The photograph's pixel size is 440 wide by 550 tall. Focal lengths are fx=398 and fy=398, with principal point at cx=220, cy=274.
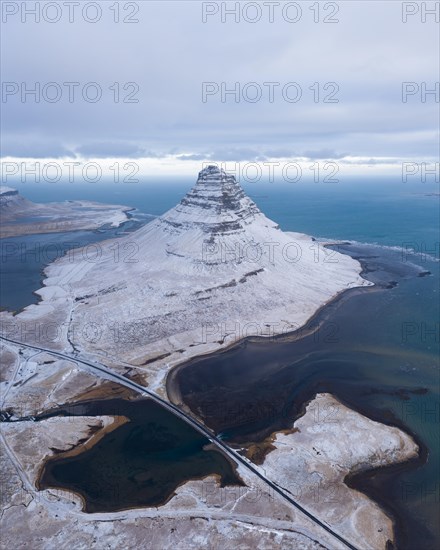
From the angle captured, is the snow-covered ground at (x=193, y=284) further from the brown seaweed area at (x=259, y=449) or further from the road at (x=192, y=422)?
the brown seaweed area at (x=259, y=449)

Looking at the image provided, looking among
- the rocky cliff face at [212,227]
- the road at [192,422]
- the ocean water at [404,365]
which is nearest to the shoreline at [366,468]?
the ocean water at [404,365]

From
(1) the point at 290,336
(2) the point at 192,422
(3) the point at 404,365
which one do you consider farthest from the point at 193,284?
(3) the point at 404,365

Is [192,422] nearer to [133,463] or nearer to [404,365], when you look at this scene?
[133,463]

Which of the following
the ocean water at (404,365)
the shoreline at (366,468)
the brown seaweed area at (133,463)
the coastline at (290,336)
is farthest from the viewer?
the coastline at (290,336)

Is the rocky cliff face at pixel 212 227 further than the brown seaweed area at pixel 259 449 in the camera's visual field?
Yes

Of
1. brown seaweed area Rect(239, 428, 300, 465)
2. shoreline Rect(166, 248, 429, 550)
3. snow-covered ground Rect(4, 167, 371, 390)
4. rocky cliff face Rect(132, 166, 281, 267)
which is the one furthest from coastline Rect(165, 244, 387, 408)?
rocky cliff face Rect(132, 166, 281, 267)

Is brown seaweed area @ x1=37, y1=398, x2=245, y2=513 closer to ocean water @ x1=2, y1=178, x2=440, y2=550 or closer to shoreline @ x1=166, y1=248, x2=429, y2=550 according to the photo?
shoreline @ x1=166, y1=248, x2=429, y2=550
